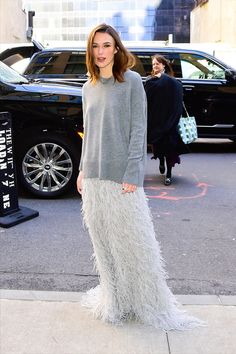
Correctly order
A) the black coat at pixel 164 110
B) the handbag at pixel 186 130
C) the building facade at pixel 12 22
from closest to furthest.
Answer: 1. the black coat at pixel 164 110
2. the handbag at pixel 186 130
3. the building facade at pixel 12 22

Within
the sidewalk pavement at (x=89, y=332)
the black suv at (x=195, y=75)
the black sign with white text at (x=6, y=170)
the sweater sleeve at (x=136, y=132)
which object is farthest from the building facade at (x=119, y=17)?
the sweater sleeve at (x=136, y=132)

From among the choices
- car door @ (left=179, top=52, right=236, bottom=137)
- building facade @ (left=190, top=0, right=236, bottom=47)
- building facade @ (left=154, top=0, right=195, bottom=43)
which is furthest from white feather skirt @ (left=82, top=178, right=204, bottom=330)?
building facade @ (left=154, top=0, right=195, bottom=43)

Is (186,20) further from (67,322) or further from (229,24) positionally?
(67,322)

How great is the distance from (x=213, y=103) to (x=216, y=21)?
55.3ft

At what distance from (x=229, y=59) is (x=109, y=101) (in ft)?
42.9

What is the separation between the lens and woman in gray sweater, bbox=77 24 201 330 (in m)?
2.93

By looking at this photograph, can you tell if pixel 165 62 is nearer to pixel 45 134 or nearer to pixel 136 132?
pixel 45 134

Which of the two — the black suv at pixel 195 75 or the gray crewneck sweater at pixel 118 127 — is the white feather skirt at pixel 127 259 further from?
the black suv at pixel 195 75

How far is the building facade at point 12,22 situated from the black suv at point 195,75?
16.4 meters

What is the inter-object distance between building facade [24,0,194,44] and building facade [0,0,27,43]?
52485 millimetres

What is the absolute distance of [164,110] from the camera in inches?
275

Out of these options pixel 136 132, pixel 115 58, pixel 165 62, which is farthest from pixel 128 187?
pixel 165 62

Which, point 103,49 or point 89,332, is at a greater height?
point 103,49

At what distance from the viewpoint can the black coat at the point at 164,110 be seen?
273 inches
